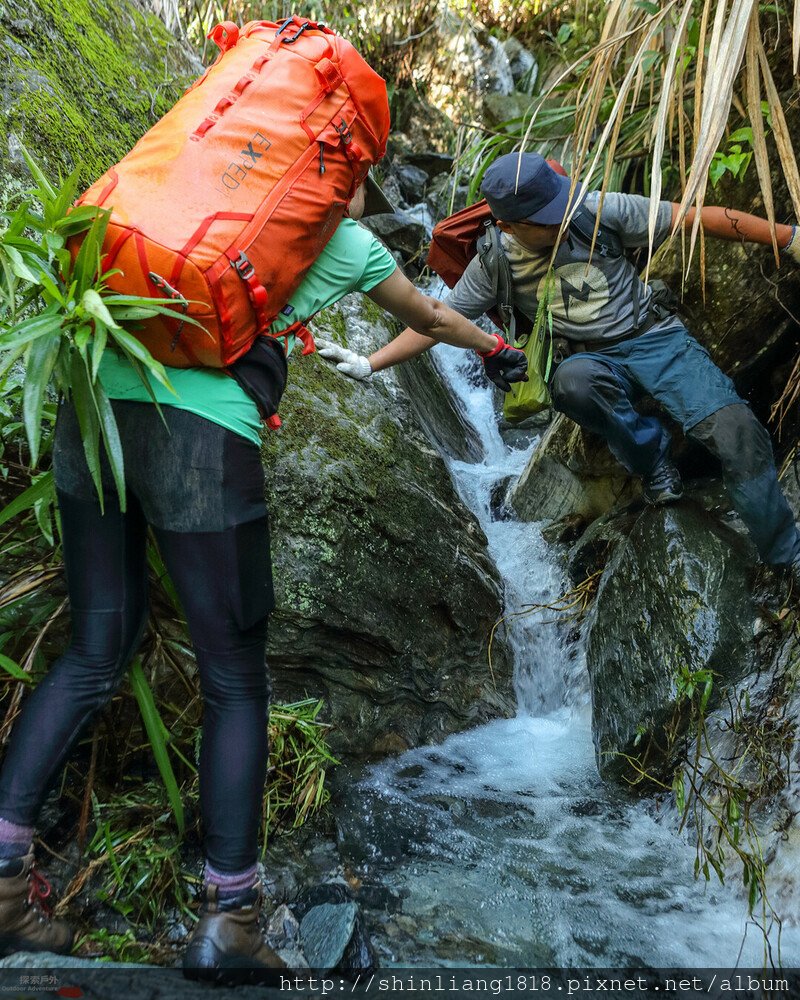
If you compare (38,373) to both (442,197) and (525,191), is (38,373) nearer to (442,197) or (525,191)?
(525,191)

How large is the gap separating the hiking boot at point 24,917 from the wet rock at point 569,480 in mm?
3340

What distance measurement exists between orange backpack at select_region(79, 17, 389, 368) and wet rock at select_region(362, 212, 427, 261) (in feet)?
16.9

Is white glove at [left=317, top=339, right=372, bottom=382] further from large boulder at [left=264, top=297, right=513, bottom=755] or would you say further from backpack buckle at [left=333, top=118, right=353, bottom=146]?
backpack buckle at [left=333, top=118, right=353, bottom=146]

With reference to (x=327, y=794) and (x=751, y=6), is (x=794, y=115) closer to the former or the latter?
(x=751, y=6)

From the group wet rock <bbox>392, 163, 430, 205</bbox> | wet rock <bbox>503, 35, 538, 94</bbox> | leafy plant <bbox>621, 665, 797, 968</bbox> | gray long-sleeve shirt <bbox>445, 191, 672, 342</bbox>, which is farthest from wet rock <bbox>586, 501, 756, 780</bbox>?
wet rock <bbox>503, 35, 538, 94</bbox>

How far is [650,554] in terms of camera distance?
12.0ft

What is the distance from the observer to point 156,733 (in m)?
2.34

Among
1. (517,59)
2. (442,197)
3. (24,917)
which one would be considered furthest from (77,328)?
(517,59)

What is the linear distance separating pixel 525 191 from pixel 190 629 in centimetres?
237

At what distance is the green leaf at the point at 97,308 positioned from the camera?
5.42ft

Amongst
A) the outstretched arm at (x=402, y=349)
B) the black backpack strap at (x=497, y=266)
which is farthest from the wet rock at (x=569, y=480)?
the outstretched arm at (x=402, y=349)

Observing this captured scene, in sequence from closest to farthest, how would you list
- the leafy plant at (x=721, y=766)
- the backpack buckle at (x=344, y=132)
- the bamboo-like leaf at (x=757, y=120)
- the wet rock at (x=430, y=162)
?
the backpack buckle at (x=344, y=132)
the leafy plant at (x=721, y=766)
the bamboo-like leaf at (x=757, y=120)
the wet rock at (x=430, y=162)

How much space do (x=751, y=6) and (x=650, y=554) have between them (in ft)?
7.13

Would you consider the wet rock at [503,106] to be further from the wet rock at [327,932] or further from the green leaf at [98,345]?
the wet rock at [327,932]
